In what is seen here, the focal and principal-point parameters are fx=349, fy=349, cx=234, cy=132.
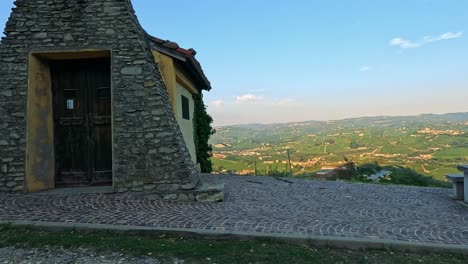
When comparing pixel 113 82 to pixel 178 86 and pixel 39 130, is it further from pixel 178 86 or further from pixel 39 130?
pixel 178 86

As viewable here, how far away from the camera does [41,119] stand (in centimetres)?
815

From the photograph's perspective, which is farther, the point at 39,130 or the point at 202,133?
the point at 202,133

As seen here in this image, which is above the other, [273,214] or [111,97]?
[111,97]

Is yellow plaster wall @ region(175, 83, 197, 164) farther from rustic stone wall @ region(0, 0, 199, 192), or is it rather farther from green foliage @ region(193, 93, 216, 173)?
rustic stone wall @ region(0, 0, 199, 192)

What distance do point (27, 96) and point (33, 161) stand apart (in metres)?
1.47

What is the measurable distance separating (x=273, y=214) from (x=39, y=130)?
569cm

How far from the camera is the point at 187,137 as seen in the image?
11.4 m

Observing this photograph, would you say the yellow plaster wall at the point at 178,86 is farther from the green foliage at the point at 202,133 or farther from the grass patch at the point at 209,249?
the grass patch at the point at 209,249

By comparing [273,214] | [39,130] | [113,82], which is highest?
[113,82]

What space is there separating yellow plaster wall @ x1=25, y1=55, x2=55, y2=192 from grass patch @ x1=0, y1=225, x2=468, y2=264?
312cm

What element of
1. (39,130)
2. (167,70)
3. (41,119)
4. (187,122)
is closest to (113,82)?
(167,70)

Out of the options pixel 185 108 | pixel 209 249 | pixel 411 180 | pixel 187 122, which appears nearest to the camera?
pixel 209 249

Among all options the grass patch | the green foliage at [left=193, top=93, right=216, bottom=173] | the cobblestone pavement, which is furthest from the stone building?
the green foliage at [left=193, top=93, right=216, bottom=173]

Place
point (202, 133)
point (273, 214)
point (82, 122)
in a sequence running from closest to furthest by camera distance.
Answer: point (273, 214) → point (82, 122) → point (202, 133)
